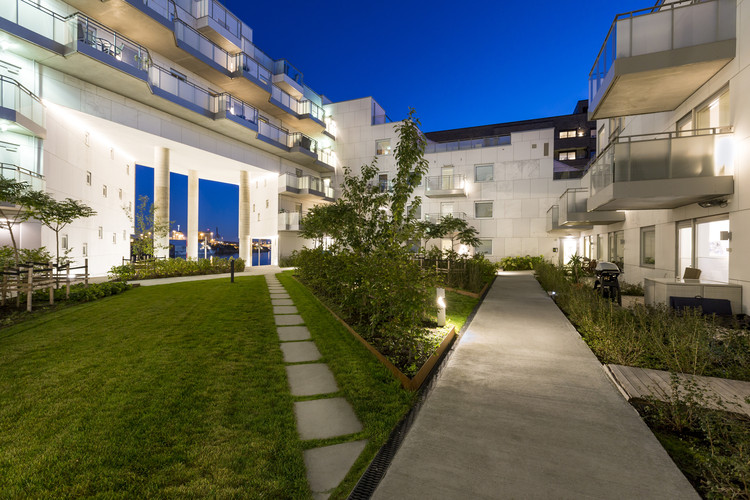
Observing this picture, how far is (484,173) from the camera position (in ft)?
90.3

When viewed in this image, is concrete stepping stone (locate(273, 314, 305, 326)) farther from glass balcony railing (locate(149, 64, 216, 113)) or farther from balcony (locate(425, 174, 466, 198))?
balcony (locate(425, 174, 466, 198))

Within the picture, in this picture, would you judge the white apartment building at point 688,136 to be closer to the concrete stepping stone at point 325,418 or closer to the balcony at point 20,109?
the concrete stepping stone at point 325,418

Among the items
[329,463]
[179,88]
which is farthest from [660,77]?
[179,88]

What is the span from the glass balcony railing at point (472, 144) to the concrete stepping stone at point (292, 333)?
74.7 feet

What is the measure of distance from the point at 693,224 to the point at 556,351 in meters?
7.06

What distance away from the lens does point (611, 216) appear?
14141 millimetres

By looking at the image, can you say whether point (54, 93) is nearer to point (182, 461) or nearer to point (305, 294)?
Result: point (305, 294)

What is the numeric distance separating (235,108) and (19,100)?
11.2 meters

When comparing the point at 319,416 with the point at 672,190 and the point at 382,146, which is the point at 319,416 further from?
the point at 382,146

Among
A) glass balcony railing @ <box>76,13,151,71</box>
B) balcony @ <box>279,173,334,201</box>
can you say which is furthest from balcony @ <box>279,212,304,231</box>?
glass balcony railing @ <box>76,13,151,71</box>

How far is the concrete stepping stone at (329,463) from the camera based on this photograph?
2.53 metres

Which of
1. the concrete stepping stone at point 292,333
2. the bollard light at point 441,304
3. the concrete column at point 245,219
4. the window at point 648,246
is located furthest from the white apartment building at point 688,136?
the concrete column at point 245,219

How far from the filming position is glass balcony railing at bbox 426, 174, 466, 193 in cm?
2722

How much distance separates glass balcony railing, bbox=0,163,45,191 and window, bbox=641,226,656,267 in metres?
21.5
